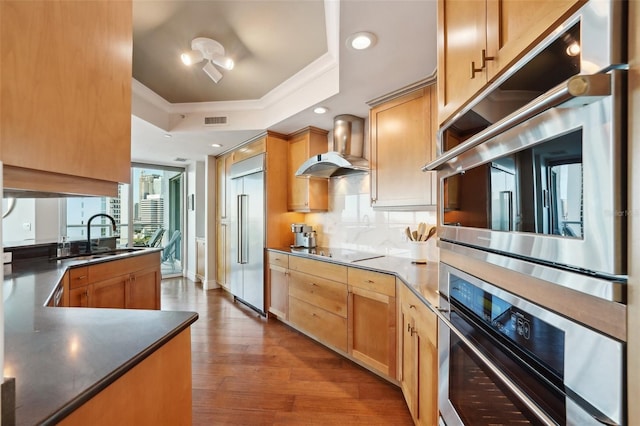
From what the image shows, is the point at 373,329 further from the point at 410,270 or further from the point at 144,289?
the point at 144,289

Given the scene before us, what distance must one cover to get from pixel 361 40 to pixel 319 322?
2276 mm

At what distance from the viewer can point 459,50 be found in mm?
1050

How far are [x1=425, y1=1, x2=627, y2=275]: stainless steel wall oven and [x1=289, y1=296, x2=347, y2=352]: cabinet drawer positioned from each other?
180 cm

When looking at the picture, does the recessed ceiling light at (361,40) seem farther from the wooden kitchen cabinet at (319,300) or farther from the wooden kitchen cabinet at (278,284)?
the wooden kitchen cabinet at (278,284)

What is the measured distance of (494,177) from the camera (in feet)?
2.59

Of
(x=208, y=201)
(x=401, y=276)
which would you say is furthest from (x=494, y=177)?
(x=208, y=201)

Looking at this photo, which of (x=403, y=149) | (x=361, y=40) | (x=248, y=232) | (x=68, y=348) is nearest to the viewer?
(x=68, y=348)

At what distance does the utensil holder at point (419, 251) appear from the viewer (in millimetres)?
2293

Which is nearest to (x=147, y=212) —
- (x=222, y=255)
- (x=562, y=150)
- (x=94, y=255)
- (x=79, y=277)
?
(x=222, y=255)

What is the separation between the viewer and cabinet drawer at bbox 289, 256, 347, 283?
2.37 meters

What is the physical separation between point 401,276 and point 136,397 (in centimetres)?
147

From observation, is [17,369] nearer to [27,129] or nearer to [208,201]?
[27,129]

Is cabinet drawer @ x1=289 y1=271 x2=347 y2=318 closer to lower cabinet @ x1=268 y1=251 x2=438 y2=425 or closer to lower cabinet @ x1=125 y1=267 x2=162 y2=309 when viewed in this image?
lower cabinet @ x1=268 y1=251 x2=438 y2=425

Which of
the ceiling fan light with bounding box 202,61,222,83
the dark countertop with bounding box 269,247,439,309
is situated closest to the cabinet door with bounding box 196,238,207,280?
the dark countertop with bounding box 269,247,439,309
